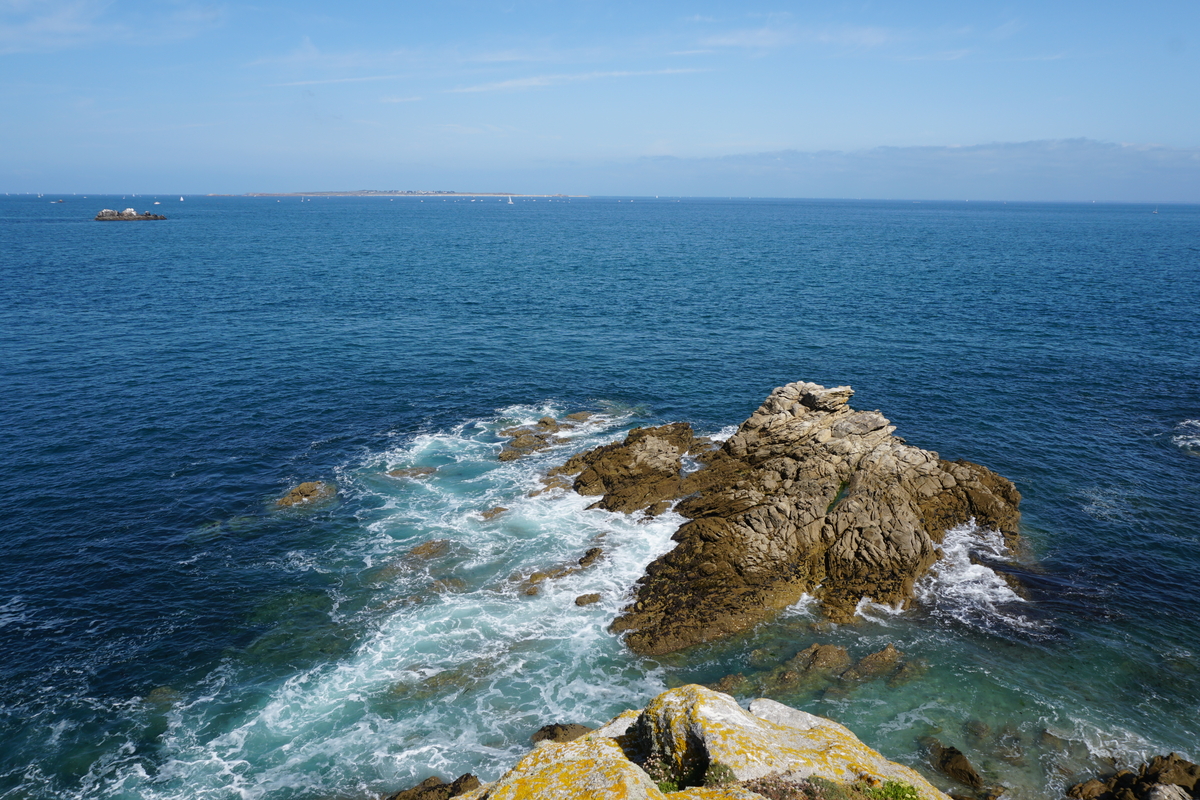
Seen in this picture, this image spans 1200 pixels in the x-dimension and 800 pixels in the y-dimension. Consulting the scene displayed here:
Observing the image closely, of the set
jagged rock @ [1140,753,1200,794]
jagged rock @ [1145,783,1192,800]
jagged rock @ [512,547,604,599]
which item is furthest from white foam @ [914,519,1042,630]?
jagged rock @ [512,547,604,599]

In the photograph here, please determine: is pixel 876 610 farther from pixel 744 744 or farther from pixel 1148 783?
pixel 744 744

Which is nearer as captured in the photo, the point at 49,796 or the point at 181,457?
the point at 49,796

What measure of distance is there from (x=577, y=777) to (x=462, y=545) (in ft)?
90.5

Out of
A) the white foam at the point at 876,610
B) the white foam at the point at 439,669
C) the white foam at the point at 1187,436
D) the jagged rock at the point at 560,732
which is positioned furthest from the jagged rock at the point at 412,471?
the white foam at the point at 1187,436

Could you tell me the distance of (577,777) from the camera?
15.7 meters

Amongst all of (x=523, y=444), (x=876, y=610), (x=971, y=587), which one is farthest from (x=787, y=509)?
(x=523, y=444)

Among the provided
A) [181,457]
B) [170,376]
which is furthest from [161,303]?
[181,457]

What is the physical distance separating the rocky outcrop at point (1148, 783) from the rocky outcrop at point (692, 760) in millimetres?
12918

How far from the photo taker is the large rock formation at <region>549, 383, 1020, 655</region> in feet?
119

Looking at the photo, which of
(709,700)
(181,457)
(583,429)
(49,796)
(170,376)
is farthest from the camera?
(170,376)

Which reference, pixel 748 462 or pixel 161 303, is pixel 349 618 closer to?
pixel 748 462

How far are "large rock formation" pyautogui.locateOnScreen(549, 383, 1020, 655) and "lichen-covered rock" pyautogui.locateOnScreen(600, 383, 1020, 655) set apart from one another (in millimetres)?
74

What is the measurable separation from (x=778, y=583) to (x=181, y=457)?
151ft

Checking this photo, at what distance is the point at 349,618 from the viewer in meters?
35.7
